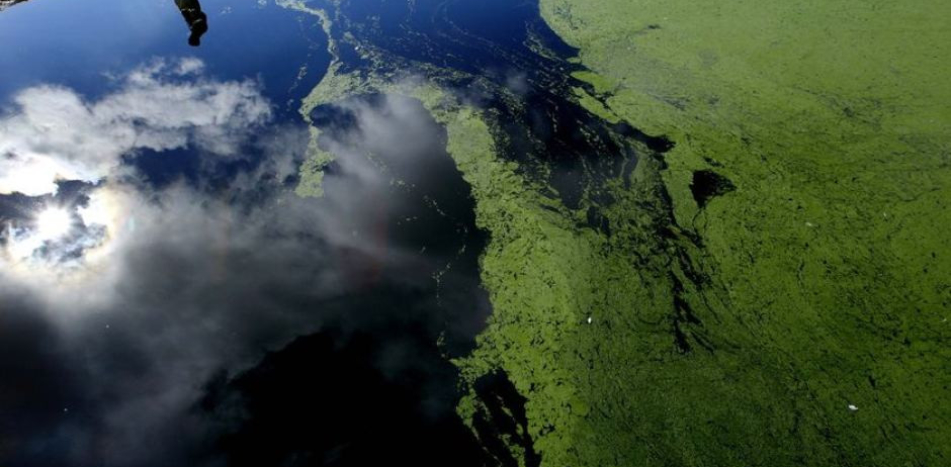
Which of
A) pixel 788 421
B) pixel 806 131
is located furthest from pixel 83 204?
pixel 806 131

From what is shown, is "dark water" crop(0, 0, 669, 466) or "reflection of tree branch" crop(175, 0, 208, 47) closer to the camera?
"dark water" crop(0, 0, 669, 466)

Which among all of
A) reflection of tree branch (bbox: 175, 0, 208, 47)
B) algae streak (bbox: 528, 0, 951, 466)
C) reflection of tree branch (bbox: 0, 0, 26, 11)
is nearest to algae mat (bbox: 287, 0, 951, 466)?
algae streak (bbox: 528, 0, 951, 466)

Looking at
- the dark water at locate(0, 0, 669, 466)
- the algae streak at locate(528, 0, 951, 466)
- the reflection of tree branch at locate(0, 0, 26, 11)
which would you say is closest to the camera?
the algae streak at locate(528, 0, 951, 466)

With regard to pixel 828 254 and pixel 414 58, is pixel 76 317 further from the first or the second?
pixel 828 254

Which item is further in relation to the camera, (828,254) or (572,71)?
(572,71)

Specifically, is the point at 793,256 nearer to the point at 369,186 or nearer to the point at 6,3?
the point at 369,186

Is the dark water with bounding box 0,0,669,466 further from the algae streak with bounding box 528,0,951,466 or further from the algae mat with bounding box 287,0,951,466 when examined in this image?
the algae streak with bounding box 528,0,951,466

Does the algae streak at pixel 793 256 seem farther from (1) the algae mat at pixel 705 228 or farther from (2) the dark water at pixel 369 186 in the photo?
(2) the dark water at pixel 369 186
